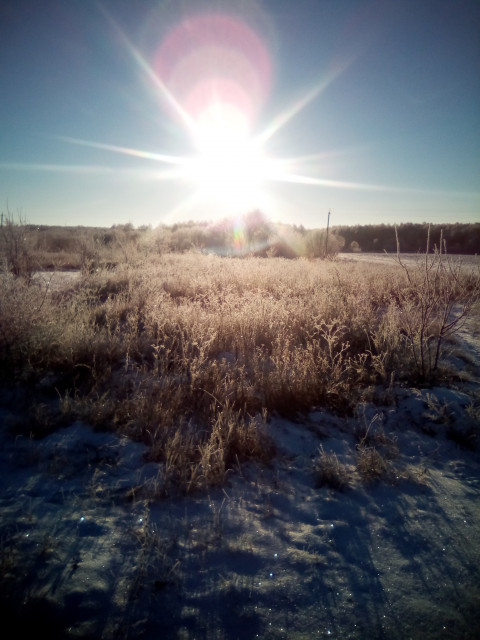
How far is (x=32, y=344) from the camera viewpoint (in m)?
3.94

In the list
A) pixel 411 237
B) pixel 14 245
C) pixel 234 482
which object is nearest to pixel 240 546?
pixel 234 482

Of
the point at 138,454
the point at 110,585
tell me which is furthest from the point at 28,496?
the point at 110,585

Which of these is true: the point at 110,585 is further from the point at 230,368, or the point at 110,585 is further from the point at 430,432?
the point at 430,432

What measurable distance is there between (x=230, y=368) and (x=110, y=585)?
2.36 m

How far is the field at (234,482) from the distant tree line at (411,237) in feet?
88.6

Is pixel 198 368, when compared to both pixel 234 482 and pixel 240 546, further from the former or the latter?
pixel 240 546

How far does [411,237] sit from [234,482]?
137 ft

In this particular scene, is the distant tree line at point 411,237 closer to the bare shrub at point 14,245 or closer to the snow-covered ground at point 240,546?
the bare shrub at point 14,245

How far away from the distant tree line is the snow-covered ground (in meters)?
28.3

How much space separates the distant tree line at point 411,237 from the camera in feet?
108

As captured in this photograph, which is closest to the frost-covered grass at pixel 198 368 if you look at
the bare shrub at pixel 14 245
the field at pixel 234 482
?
the field at pixel 234 482

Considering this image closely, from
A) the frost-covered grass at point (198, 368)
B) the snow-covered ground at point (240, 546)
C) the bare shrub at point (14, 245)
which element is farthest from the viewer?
the bare shrub at point (14, 245)

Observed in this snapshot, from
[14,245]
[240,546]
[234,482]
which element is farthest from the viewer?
[14,245]

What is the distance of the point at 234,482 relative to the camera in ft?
8.84
